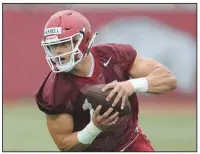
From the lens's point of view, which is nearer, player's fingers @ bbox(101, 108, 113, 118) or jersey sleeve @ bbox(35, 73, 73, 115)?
player's fingers @ bbox(101, 108, 113, 118)

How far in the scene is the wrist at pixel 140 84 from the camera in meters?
4.20

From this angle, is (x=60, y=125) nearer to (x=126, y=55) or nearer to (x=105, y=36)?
(x=126, y=55)

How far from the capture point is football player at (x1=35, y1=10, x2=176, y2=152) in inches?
161

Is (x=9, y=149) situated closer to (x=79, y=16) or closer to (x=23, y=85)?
(x=79, y=16)

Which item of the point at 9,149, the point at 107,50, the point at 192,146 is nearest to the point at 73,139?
the point at 107,50

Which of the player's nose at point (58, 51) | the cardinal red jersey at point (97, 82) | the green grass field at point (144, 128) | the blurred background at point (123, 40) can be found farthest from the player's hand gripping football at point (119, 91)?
the blurred background at point (123, 40)

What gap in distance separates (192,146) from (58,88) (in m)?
3.73

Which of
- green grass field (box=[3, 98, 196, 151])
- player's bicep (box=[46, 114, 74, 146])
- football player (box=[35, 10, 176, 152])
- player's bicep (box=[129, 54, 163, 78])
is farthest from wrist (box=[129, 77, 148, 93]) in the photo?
green grass field (box=[3, 98, 196, 151])

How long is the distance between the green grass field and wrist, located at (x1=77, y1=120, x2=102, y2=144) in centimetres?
292

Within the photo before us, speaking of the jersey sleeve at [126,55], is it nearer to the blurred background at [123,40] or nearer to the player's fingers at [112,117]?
the player's fingers at [112,117]

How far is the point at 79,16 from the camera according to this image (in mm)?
4254

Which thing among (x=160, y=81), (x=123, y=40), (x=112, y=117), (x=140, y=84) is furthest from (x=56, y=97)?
(x=123, y=40)

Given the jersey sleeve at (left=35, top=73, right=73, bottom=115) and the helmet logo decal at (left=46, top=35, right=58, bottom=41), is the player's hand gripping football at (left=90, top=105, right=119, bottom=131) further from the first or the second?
the helmet logo decal at (left=46, top=35, right=58, bottom=41)

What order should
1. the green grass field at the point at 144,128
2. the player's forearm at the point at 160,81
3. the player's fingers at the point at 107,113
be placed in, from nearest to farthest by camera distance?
1. the player's fingers at the point at 107,113
2. the player's forearm at the point at 160,81
3. the green grass field at the point at 144,128
